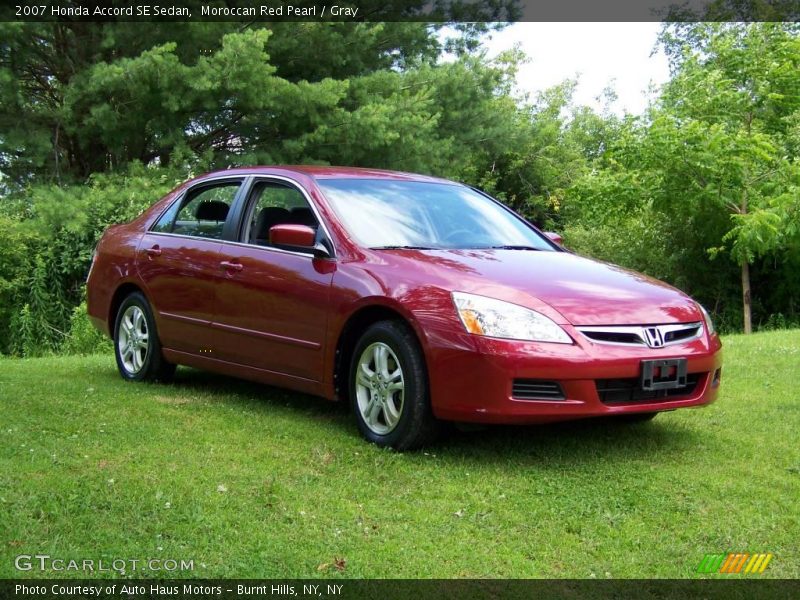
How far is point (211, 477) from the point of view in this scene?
4727 millimetres

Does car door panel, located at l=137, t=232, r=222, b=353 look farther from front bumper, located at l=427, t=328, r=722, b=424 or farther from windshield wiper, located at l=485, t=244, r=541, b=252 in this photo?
front bumper, located at l=427, t=328, r=722, b=424

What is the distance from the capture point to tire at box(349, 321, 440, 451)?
5.15 metres

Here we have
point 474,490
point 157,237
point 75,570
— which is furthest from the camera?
point 157,237

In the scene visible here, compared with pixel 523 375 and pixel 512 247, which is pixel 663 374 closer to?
pixel 523 375

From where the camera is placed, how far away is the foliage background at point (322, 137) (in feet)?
50.1

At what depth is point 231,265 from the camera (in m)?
6.45

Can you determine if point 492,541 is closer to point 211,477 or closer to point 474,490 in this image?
point 474,490

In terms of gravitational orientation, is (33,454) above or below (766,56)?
below

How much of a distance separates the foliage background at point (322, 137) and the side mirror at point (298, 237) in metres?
8.52

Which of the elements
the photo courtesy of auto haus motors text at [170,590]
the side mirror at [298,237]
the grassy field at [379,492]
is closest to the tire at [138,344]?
the grassy field at [379,492]

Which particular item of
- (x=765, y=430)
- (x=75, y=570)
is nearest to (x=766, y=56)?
(x=765, y=430)

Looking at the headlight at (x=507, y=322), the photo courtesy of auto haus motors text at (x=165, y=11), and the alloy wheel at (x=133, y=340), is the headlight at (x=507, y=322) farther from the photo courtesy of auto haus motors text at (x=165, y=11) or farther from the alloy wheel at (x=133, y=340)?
the photo courtesy of auto haus motors text at (x=165, y=11)

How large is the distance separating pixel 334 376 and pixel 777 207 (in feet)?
39.3

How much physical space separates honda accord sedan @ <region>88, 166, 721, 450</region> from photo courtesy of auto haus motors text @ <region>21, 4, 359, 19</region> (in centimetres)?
1025
